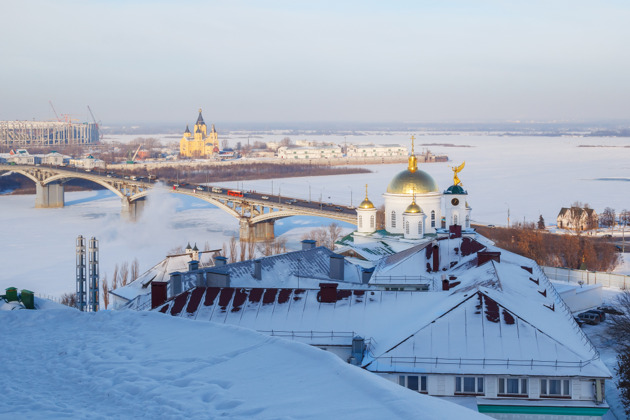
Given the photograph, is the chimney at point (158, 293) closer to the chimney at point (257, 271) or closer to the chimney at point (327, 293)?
the chimney at point (257, 271)

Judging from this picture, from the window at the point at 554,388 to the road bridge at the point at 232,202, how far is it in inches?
1281

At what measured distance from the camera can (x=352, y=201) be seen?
66625mm

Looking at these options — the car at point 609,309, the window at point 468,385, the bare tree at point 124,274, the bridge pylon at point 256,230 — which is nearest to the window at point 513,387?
the window at point 468,385

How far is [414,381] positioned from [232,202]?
42551mm

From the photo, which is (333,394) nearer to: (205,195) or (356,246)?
(356,246)

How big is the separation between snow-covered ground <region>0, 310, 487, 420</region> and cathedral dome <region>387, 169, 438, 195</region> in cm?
2252

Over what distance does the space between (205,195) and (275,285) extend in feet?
128

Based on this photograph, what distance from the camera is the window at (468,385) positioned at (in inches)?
531

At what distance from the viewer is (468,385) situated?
13.5 meters

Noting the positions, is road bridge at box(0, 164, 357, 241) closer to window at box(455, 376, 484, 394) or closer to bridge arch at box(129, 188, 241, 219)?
bridge arch at box(129, 188, 241, 219)

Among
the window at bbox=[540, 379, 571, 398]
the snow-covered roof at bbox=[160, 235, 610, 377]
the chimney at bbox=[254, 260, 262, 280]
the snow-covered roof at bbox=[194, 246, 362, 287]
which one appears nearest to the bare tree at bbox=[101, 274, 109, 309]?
the snow-covered roof at bbox=[194, 246, 362, 287]

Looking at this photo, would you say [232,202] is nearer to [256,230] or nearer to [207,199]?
[207,199]

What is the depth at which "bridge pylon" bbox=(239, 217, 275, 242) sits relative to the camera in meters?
49.0

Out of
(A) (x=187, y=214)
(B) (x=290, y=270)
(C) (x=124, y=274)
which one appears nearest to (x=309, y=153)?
(A) (x=187, y=214)
